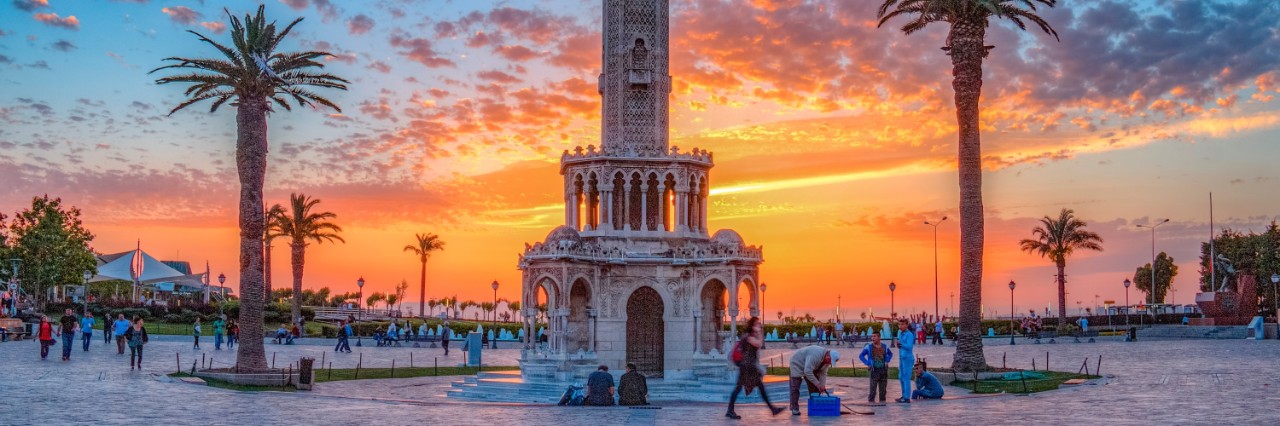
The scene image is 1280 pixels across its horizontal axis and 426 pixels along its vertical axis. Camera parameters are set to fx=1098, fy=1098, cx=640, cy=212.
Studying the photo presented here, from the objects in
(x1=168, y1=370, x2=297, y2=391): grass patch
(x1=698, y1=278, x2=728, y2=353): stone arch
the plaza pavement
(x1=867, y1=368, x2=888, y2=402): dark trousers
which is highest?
(x1=698, y1=278, x2=728, y2=353): stone arch

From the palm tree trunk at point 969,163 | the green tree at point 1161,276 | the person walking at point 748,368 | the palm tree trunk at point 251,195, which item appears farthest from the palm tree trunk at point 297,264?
the green tree at point 1161,276

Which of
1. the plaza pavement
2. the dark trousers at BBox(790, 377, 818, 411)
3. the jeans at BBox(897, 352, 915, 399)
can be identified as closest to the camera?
the plaza pavement

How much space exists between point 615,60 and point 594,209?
5.01 metres

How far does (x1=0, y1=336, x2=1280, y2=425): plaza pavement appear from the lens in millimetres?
19703

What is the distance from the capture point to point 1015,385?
28594mm

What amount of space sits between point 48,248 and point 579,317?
52.8 m

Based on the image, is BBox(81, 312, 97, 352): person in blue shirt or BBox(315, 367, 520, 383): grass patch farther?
BBox(81, 312, 97, 352): person in blue shirt

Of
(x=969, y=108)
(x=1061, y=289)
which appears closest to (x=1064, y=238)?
(x=1061, y=289)

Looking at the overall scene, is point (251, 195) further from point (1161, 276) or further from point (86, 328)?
point (1161, 276)

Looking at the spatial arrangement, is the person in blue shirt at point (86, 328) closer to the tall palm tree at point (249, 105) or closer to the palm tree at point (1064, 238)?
the tall palm tree at point (249, 105)

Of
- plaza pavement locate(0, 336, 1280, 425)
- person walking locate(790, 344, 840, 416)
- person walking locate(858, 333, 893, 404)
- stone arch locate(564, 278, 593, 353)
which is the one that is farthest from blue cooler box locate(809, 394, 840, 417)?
stone arch locate(564, 278, 593, 353)

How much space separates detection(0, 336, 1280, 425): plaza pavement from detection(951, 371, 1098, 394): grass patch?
0.76 metres

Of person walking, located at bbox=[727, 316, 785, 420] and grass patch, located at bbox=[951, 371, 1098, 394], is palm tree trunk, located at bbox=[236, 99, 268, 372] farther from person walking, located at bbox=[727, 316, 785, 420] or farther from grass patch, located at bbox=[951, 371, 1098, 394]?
grass patch, located at bbox=[951, 371, 1098, 394]

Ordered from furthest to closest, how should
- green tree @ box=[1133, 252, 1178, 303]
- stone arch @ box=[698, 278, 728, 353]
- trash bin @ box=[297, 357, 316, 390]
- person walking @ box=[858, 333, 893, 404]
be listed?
green tree @ box=[1133, 252, 1178, 303]
stone arch @ box=[698, 278, 728, 353]
trash bin @ box=[297, 357, 316, 390]
person walking @ box=[858, 333, 893, 404]
